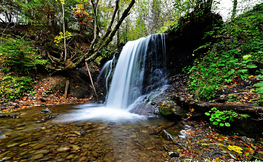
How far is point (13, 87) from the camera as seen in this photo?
5289 mm

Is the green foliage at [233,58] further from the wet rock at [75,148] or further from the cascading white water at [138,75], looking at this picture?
the wet rock at [75,148]

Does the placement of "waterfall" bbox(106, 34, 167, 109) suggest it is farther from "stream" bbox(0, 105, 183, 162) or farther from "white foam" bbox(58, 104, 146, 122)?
"stream" bbox(0, 105, 183, 162)

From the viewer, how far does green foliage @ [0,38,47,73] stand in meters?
5.16

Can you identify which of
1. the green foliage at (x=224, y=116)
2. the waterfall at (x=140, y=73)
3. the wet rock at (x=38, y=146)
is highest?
the waterfall at (x=140, y=73)

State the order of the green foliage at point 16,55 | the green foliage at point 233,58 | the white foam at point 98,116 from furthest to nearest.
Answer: the green foliage at point 16,55, the white foam at point 98,116, the green foliage at point 233,58

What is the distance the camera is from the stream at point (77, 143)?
70.4 inches

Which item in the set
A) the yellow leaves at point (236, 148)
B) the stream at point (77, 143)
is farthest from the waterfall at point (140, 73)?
the yellow leaves at point (236, 148)

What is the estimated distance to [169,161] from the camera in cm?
169

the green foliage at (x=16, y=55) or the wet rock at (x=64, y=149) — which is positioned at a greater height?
the green foliage at (x=16, y=55)

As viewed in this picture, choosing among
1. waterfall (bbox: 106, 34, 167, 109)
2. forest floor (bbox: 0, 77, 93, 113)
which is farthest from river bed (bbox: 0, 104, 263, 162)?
waterfall (bbox: 106, 34, 167, 109)

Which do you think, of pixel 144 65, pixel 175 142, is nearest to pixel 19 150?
pixel 175 142

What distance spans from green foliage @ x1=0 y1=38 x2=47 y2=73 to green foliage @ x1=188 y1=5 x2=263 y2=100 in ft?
28.2

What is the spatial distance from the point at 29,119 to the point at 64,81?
4.61 meters

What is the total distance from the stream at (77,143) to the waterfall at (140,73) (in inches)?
132
